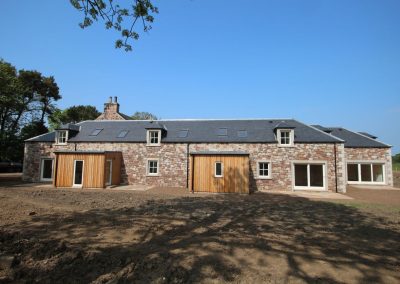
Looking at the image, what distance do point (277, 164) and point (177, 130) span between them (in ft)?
28.8

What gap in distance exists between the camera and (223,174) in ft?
53.0

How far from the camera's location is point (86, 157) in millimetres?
17844

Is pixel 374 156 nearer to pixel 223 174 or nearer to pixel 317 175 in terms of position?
pixel 317 175

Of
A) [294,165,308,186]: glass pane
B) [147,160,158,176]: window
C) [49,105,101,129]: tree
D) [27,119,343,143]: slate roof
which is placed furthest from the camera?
[49,105,101,129]: tree

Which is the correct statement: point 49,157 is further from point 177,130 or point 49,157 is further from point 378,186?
point 378,186

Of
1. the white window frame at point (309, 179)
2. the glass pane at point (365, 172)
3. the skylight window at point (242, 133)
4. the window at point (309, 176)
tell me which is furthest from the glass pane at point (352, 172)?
the skylight window at point (242, 133)

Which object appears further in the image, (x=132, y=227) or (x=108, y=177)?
(x=108, y=177)

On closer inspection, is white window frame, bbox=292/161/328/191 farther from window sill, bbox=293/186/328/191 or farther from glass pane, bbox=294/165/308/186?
glass pane, bbox=294/165/308/186

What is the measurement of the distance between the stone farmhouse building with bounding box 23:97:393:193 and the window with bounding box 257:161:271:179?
0.07 meters

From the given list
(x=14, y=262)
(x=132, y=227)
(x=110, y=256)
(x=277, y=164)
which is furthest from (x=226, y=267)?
(x=277, y=164)

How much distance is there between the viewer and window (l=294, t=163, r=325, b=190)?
17391mm

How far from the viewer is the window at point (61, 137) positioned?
2106 centimetres

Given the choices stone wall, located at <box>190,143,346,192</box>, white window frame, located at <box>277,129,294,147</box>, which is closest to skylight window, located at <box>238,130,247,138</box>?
stone wall, located at <box>190,143,346,192</box>

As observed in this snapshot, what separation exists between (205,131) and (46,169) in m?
14.5
